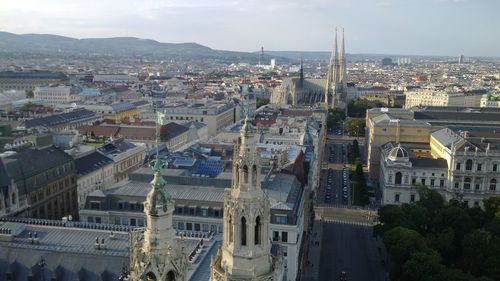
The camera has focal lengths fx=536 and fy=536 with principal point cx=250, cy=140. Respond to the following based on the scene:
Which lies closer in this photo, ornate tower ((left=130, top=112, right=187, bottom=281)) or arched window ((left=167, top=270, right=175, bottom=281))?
ornate tower ((left=130, top=112, right=187, bottom=281))

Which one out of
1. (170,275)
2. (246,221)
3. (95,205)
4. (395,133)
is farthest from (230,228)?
(395,133)

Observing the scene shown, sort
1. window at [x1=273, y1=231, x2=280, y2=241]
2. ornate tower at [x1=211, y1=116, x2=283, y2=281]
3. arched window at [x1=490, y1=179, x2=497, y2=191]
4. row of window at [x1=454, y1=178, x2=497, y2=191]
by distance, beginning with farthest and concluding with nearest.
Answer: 1. row of window at [x1=454, y1=178, x2=497, y2=191]
2. arched window at [x1=490, y1=179, x2=497, y2=191]
3. window at [x1=273, y1=231, x2=280, y2=241]
4. ornate tower at [x1=211, y1=116, x2=283, y2=281]

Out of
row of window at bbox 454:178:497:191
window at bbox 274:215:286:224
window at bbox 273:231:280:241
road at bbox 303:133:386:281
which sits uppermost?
window at bbox 274:215:286:224

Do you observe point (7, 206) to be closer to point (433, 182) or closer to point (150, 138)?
point (150, 138)

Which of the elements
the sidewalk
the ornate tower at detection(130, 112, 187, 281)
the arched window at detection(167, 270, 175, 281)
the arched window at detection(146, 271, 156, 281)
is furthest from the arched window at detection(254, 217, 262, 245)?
the sidewalk

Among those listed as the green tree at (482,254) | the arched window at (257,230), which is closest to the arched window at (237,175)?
the arched window at (257,230)

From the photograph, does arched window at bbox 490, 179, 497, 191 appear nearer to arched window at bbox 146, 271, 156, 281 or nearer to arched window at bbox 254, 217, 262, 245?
arched window at bbox 254, 217, 262, 245
